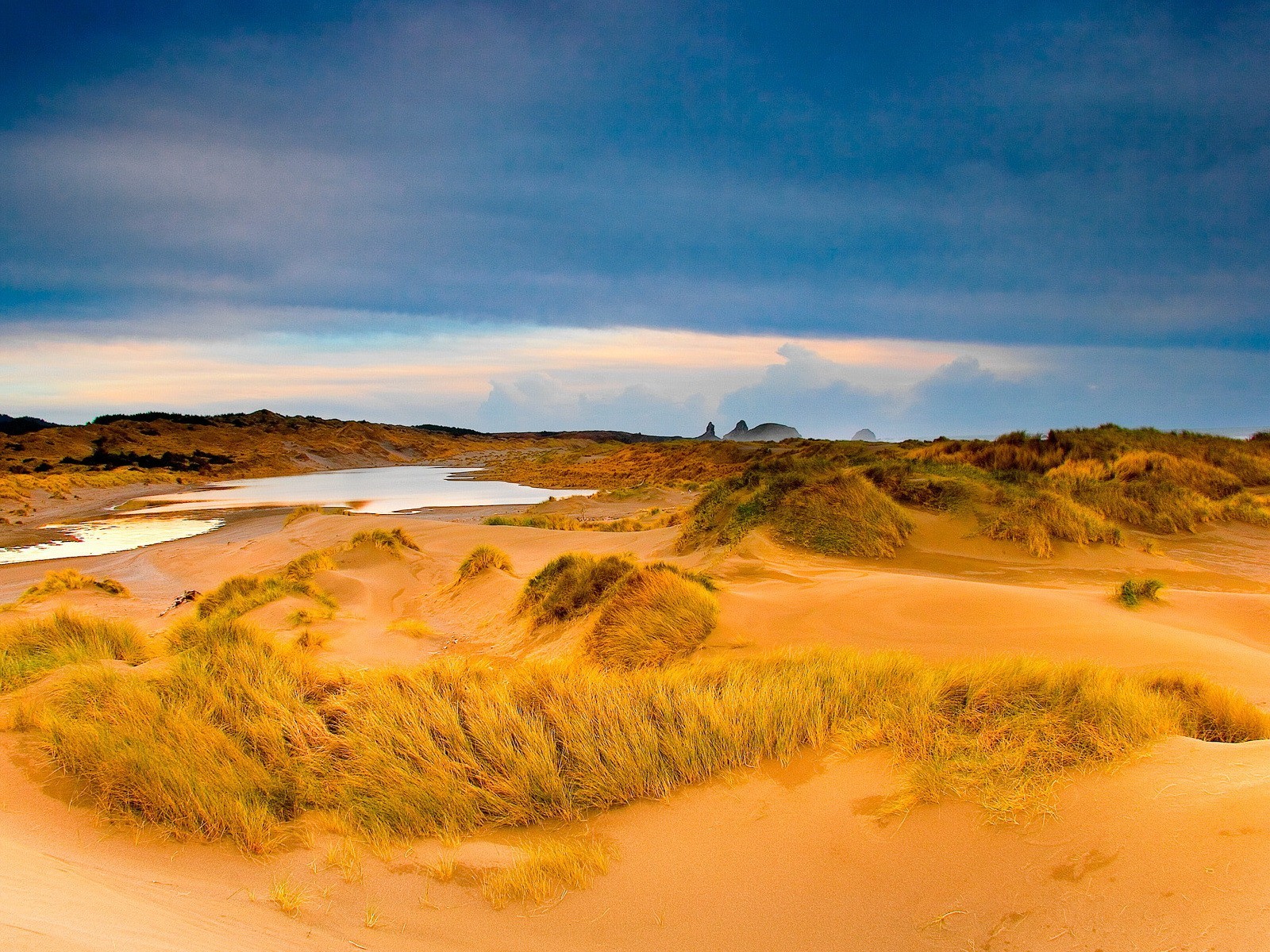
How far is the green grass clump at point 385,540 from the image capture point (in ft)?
47.4

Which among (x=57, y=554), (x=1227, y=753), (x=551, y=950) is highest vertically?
(x=1227, y=753)

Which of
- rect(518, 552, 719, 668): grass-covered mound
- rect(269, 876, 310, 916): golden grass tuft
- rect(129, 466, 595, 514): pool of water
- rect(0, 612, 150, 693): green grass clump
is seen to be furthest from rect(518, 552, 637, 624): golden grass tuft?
rect(129, 466, 595, 514): pool of water

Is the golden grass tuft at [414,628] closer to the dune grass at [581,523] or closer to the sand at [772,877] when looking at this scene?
the sand at [772,877]

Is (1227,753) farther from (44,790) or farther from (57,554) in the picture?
(57,554)

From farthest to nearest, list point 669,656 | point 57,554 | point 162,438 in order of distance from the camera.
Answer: point 162,438 → point 57,554 → point 669,656

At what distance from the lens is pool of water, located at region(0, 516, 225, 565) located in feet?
59.0

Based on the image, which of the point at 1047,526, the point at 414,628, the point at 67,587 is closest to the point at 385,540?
the point at 67,587

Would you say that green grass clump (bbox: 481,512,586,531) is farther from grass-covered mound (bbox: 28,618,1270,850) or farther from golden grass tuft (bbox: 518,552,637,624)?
grass-covered mound (bbox: 28,618,1270,850)

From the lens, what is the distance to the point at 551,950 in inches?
96.6

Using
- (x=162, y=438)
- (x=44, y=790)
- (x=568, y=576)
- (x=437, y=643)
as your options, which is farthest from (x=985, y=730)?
(x=162, y=438)

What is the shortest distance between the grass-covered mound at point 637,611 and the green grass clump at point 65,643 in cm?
418

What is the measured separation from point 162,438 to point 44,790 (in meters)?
74.9

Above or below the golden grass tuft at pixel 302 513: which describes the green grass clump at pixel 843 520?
above

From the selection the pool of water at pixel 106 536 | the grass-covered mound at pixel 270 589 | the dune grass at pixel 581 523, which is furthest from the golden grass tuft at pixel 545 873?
the pool of water at pixel 106 536
